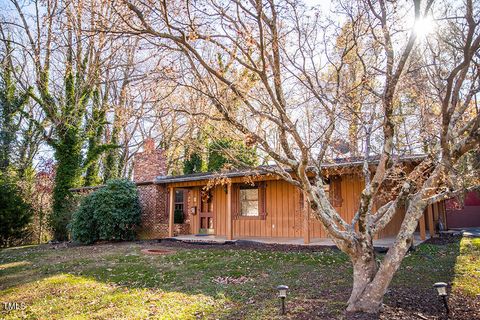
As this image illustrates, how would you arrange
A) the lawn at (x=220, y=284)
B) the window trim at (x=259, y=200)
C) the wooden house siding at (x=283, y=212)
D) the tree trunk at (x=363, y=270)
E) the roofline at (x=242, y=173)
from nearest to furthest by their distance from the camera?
the tree trunk at (x=363, y=270)
the lawn at (x=220, y=284)
the roofline at (x=242, y=173)
the wooden house siding at (x=283, y=212)
the window trim at (x=259, y=200)

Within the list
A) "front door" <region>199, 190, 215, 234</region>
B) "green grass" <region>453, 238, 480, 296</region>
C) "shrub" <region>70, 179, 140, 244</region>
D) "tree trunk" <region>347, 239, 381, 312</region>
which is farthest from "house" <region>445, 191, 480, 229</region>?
"tree trunk" <region>347, 239, 381, 312</region>

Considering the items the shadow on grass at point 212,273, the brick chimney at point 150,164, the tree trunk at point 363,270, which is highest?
the brick chimney at point 150,164

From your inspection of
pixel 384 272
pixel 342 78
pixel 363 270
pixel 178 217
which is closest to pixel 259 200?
pixel 178 217

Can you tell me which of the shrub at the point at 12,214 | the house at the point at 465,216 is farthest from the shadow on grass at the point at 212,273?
the house at the point at 465,216

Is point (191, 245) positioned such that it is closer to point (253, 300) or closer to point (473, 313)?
point (253, 300)

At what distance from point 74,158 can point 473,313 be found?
16.8 meters

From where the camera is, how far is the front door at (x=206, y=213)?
14102 mm

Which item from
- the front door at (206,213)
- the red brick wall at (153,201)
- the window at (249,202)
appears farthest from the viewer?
the red brick wall at (153,201)

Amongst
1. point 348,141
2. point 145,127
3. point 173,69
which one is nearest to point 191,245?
point 348,141

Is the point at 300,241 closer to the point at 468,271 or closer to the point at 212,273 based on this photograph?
the point at 212,273

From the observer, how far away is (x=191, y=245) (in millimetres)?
11664

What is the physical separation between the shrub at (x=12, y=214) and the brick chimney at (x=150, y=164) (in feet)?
15.8

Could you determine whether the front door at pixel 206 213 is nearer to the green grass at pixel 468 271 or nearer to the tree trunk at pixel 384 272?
the green grass at pixel 468 271

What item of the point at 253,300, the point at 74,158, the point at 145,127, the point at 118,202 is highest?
the point at 145,127
